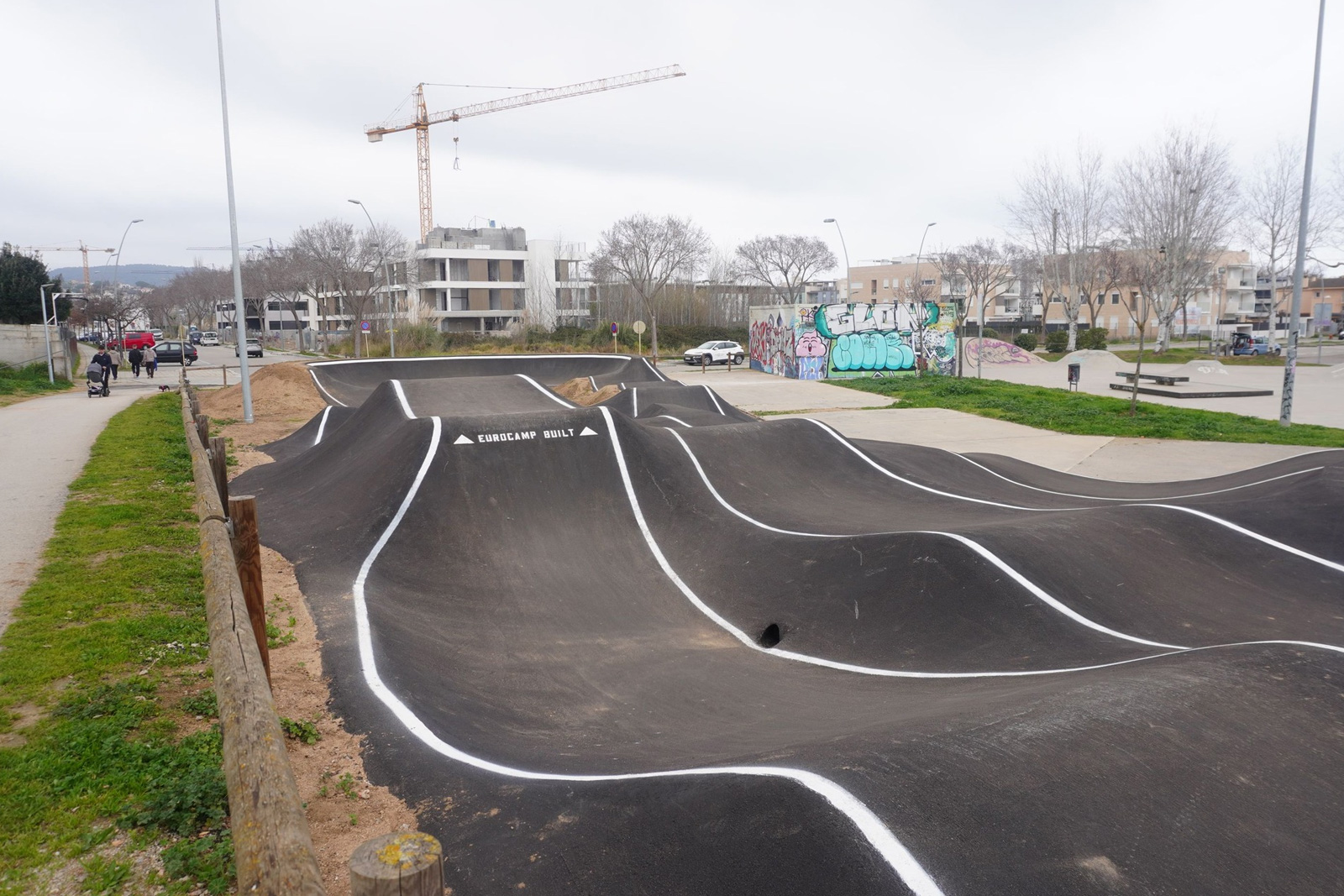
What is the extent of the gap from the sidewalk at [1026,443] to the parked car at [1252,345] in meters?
20.4

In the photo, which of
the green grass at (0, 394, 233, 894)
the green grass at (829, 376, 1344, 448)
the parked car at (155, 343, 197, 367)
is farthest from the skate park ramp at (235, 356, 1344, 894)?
the parked car at (155, 343, 197, 367)

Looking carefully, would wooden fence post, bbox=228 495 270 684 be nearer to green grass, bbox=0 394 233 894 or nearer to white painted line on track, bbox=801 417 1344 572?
green grass, bbox=0 394 233 894

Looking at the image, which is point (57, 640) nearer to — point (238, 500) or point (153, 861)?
point (238, 500)

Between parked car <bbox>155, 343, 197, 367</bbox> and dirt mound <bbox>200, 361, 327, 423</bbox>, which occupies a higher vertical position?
parked car <bbox>155, 343, 197, 367</bbox>

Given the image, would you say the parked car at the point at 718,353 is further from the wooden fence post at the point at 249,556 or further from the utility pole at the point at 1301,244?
the wooden fence post at the point at 249,556

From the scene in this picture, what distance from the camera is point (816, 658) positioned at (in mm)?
7707

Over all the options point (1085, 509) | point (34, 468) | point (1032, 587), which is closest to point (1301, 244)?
point (1085, 509)

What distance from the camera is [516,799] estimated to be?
4543 millimetres

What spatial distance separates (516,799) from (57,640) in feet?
13.4

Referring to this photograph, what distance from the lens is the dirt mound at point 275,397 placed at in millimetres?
25531

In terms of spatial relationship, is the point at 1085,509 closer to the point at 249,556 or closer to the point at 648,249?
the point at 249,556

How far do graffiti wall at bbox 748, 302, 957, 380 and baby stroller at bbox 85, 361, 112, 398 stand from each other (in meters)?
27.5

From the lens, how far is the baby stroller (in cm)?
2833

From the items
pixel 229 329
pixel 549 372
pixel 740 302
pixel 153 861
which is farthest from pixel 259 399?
pixel 229 329
